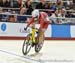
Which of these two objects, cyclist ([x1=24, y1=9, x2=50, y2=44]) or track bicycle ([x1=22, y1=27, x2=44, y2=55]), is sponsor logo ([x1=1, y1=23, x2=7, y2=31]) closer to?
cyclist ([x1=24, y1=9, x2=50, y2=44])

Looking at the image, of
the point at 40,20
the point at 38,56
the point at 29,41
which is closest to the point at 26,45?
the point at 29,41

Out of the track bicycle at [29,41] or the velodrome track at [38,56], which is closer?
the velodrome track at [38,56]

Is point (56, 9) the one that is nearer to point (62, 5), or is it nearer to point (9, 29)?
point (62, 5)

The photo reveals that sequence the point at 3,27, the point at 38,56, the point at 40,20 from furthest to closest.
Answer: the point at 3,27, the point at 40,20, the point at 38,56

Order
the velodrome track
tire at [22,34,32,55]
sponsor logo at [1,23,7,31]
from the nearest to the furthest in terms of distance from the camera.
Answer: the velodrome track → tire at [22,34,32,55] → sponsor logo at [1,23,7,31]

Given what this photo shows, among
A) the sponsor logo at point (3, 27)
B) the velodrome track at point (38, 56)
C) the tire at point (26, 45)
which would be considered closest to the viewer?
the velodrome track at point (38, 56)

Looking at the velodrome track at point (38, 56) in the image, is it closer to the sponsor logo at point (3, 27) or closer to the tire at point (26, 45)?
the tire at point (26, 45)

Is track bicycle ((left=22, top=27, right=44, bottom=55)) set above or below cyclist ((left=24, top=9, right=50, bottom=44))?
below

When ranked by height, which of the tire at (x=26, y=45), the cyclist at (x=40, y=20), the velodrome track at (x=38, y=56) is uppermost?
the cyclist at (x=40, y=20)

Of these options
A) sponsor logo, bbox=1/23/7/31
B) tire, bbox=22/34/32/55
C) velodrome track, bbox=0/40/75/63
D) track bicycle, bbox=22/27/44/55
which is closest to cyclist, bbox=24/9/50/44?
track bicycle, bbox=22/27/44/55

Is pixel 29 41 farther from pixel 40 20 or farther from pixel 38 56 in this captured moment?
pixel 40 20

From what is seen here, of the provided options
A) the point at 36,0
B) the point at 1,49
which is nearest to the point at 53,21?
the point at 36,0

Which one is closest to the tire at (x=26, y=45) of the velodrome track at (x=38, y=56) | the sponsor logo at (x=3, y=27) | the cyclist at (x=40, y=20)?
the velodrome track at (x=38, y=56)

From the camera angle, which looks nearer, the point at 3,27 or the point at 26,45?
the point at 26,45
